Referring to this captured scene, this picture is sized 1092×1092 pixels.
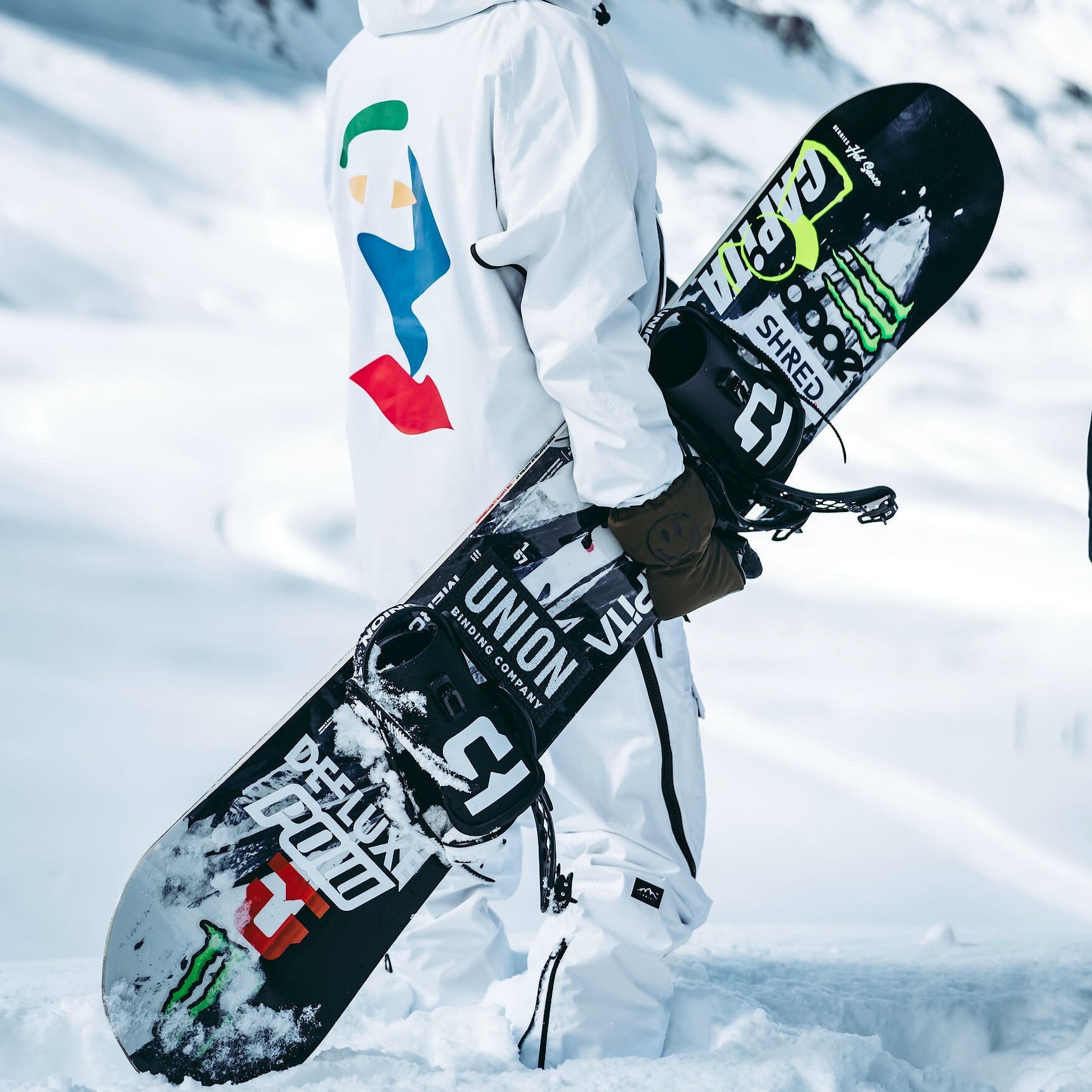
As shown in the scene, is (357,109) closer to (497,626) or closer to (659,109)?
(497,626)

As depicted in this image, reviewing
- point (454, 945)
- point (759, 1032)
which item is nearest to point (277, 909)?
point (454, 945)

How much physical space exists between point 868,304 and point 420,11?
2.61 ft

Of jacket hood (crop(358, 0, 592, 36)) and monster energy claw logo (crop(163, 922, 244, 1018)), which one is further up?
jacket hood (crop(358, 0, 592, 36))

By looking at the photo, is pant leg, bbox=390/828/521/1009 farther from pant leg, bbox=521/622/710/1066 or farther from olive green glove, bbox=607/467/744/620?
olive green glove, bbox=607/467/744/620

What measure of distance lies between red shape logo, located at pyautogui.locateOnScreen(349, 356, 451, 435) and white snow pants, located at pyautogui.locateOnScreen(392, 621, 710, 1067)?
1.40 feet

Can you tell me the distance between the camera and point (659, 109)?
9414mm

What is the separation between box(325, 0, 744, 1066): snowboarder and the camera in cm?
129

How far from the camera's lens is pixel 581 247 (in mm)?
1271

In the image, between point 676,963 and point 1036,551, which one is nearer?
point 676,963

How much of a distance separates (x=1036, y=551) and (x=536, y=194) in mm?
3895

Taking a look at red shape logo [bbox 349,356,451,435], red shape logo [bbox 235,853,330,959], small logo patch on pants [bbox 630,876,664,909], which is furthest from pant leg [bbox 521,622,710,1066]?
red shape logo [bbox 349,356,451,435]

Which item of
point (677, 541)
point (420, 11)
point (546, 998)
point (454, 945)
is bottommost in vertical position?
point (454, 945)

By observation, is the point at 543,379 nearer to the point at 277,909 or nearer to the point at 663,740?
the point at 663,740

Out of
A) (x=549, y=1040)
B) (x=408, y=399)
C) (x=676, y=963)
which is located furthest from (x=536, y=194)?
(x=676, y=963)
